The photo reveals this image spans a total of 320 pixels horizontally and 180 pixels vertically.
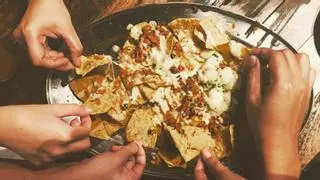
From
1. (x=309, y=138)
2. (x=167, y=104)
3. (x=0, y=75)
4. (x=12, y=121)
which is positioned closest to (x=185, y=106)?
(x=167, y=104)

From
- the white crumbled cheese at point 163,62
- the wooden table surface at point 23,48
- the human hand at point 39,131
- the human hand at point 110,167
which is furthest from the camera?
the wooden table surface at point 23,48

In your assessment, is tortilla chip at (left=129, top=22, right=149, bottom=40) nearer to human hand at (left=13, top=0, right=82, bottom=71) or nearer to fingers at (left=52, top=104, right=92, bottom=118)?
human hand at (left=13, top=0, right=82, bottom=71)

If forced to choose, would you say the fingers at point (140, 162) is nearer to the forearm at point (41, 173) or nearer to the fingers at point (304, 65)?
the forearm at point (41, 173)

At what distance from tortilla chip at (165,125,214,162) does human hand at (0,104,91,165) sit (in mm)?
283

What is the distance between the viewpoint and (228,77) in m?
1.38

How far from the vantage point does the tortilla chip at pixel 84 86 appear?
143cm

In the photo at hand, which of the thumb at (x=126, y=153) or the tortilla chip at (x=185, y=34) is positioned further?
the tortilla chip at (x=185, y=34)

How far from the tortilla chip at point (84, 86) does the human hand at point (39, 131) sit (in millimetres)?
158

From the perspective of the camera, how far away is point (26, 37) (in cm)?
130

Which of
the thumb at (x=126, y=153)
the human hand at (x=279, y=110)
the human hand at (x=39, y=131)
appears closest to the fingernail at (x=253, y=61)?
the human hand at (x=279, y=110)

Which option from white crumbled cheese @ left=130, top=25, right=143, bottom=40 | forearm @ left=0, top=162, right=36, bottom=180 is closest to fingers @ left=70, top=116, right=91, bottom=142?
forearm @ left=0, top=162, right=36, bottom=180

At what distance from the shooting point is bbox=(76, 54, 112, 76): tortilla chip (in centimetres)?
141

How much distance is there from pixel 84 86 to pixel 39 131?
0.89ft

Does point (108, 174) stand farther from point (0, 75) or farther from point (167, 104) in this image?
point (0, 75)
